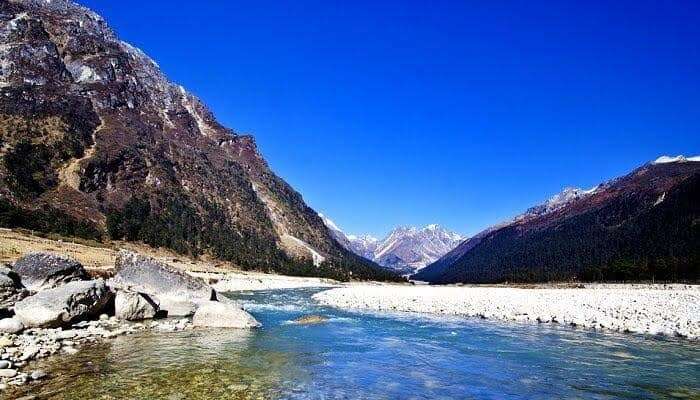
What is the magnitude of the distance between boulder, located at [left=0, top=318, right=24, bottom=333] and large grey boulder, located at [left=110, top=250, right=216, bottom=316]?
10096 mm

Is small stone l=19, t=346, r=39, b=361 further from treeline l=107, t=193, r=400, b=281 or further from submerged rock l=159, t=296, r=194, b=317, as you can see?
treeline l=107, t=193, r=400, b=281

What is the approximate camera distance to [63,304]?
23641 millimetres

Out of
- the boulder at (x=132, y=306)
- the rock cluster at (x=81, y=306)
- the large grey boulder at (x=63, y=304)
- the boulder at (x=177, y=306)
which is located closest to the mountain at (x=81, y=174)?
the rock cluster at (x=81, y=306)

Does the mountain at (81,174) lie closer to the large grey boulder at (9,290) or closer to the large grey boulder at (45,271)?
the large grey boulder at (45,271)

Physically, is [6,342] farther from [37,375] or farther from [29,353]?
[37,375]

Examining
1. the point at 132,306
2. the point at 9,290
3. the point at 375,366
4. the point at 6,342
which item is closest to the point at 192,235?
the point at 132,306

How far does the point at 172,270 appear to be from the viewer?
33312mm

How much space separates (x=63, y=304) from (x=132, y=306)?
16.0ft

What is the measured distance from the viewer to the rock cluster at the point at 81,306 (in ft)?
63.2

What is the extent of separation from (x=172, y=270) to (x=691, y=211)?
214 m

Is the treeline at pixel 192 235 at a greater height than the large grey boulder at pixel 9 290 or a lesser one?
greater

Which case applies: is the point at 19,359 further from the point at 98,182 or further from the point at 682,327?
the point at 98,182

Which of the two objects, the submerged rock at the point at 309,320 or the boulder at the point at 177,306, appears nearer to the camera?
the boulder at the point at 177,306

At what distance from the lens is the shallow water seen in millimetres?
14852
